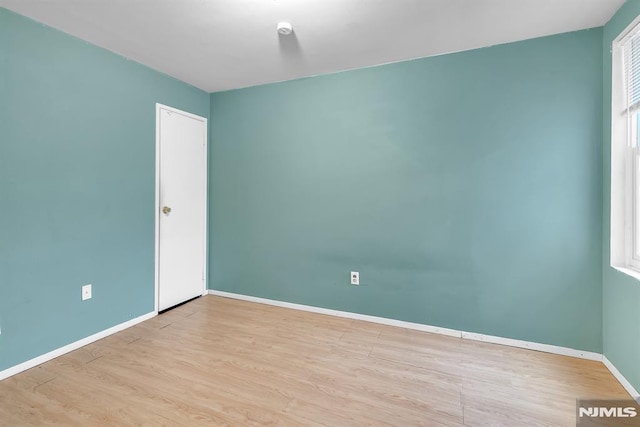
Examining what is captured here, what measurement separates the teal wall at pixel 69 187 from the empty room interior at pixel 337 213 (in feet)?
0.04

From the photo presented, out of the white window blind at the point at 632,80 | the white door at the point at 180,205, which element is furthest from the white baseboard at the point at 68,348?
the white window blind at the point at 632,80

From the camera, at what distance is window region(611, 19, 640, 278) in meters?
1.89

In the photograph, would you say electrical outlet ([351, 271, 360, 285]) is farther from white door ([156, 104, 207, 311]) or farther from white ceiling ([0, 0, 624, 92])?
white ceiling ([0, 0, 624, 92])

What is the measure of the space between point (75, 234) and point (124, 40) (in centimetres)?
159

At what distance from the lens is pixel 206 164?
359 centimetres

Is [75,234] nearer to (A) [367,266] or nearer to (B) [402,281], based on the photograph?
(A) [367,266]

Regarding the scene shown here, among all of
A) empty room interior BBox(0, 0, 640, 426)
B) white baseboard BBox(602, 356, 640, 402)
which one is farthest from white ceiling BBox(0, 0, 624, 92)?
white baseboard BBox(602, 356, 640, 402)

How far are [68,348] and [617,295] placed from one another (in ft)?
13.0

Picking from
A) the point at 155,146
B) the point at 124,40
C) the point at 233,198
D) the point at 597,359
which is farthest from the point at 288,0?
the point at 597,359

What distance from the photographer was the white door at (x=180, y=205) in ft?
10.0

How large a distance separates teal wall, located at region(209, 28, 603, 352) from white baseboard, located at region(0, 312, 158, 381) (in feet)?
3.46

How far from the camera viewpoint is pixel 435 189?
262cm

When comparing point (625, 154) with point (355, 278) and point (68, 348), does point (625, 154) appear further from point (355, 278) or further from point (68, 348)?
point (68, 348)

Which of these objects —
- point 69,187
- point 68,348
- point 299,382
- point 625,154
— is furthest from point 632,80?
point 68,348
